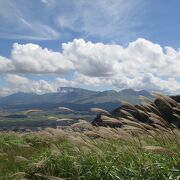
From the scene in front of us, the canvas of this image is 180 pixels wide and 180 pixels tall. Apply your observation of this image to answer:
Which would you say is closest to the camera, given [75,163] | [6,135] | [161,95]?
[161,95]

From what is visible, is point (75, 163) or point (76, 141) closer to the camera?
point (76, 141)

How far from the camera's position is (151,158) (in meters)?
8.79

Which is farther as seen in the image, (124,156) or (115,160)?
(124,156)

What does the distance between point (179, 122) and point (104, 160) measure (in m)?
20.7

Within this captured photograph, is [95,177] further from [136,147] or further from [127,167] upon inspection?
[136,147]

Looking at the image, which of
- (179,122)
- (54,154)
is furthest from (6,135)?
(54,154)

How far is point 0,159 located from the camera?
16281 millimetres

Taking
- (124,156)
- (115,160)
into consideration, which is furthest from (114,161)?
(124,156)

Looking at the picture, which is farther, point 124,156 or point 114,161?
point 124,156

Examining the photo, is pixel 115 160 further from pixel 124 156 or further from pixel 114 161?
pixel 124 156

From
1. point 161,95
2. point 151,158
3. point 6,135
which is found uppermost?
point 161,95

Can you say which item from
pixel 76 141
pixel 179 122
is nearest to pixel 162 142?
pixel 76 141

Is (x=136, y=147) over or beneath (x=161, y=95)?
beneath

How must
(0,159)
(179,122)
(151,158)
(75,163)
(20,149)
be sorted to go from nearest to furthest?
1. (151,158)
2. (75,163)
3. (0,159)
4. (20,149)
5. (179,122)
